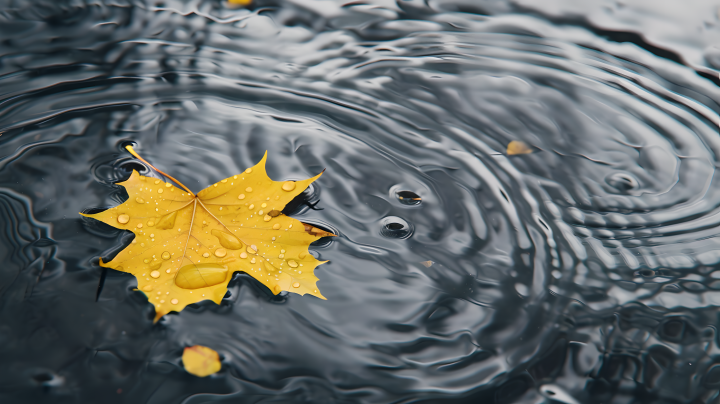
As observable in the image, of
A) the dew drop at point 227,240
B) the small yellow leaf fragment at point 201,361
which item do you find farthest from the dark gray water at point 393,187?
the dew drop at point 227,240

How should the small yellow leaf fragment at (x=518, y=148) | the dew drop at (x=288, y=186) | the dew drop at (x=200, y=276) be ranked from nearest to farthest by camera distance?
1. the dew drop at (x=200, y=276)
2. the dew drop at (x=288, y=186)
3. the small yellow leaf fragment at (x=518, y=148)

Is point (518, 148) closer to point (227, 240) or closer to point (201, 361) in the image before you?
point (227, 240)

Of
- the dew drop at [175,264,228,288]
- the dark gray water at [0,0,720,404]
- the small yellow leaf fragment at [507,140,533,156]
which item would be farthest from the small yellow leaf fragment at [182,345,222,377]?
the small yellow leaf fragment at [507,140,533,156]

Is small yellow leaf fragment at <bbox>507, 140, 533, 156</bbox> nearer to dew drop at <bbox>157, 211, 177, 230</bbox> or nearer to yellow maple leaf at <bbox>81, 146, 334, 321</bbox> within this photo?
yellow maple leaf at <bbox>81, 146, 334, 321</bbox>

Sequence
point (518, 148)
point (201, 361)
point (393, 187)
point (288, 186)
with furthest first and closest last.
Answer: point (518, 148) → point (393, 187) → point (288, 186) → point (201, 361)

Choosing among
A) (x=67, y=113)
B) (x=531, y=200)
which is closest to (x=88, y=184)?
(x=67, y=113)

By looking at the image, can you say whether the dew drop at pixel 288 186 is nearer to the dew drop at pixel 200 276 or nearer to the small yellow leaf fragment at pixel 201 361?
the dew drop at pixel 200 276

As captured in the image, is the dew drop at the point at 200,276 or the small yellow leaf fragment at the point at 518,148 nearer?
the dew drop at the point at 200,276

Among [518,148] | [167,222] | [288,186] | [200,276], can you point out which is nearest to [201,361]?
[200,276]
